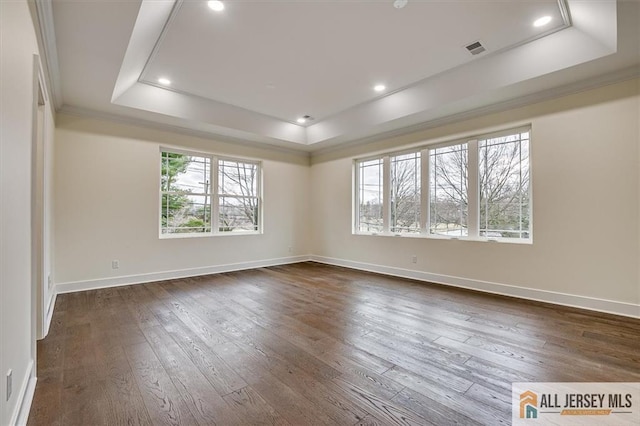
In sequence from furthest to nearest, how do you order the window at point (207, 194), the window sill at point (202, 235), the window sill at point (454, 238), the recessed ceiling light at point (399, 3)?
the window at point (207, 194) → the window sill at point (202, 235) → the window sill at point (454, 238) → the recessed ceiling light at point (399, 3)

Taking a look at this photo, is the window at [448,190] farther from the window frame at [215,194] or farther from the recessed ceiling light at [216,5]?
the recessed ceiling light at [216,5]

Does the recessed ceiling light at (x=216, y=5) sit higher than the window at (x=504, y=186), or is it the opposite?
the recessed ceiling light at (x=216, y=5)

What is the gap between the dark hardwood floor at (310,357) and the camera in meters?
1.63

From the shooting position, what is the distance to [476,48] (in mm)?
3268

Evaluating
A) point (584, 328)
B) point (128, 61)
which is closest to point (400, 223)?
point (584, 328)

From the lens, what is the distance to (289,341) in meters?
2.51

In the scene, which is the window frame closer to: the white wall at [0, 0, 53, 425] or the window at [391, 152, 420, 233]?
the window at [391, 152, 420, 233]

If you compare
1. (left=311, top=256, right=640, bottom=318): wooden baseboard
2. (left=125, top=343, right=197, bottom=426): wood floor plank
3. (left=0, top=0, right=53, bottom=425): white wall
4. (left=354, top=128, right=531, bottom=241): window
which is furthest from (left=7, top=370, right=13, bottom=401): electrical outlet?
(left=354, top=128, right=531, bottom=241): window

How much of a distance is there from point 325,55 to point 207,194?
3319 mm

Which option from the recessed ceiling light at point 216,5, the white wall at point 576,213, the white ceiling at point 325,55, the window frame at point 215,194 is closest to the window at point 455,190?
the white wall at point 576,213

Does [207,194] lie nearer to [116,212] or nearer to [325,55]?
[116,212]

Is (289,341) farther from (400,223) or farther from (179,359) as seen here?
(400,223)

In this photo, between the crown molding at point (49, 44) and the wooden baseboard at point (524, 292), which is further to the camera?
the wooden baseboard at point (524, 292)
